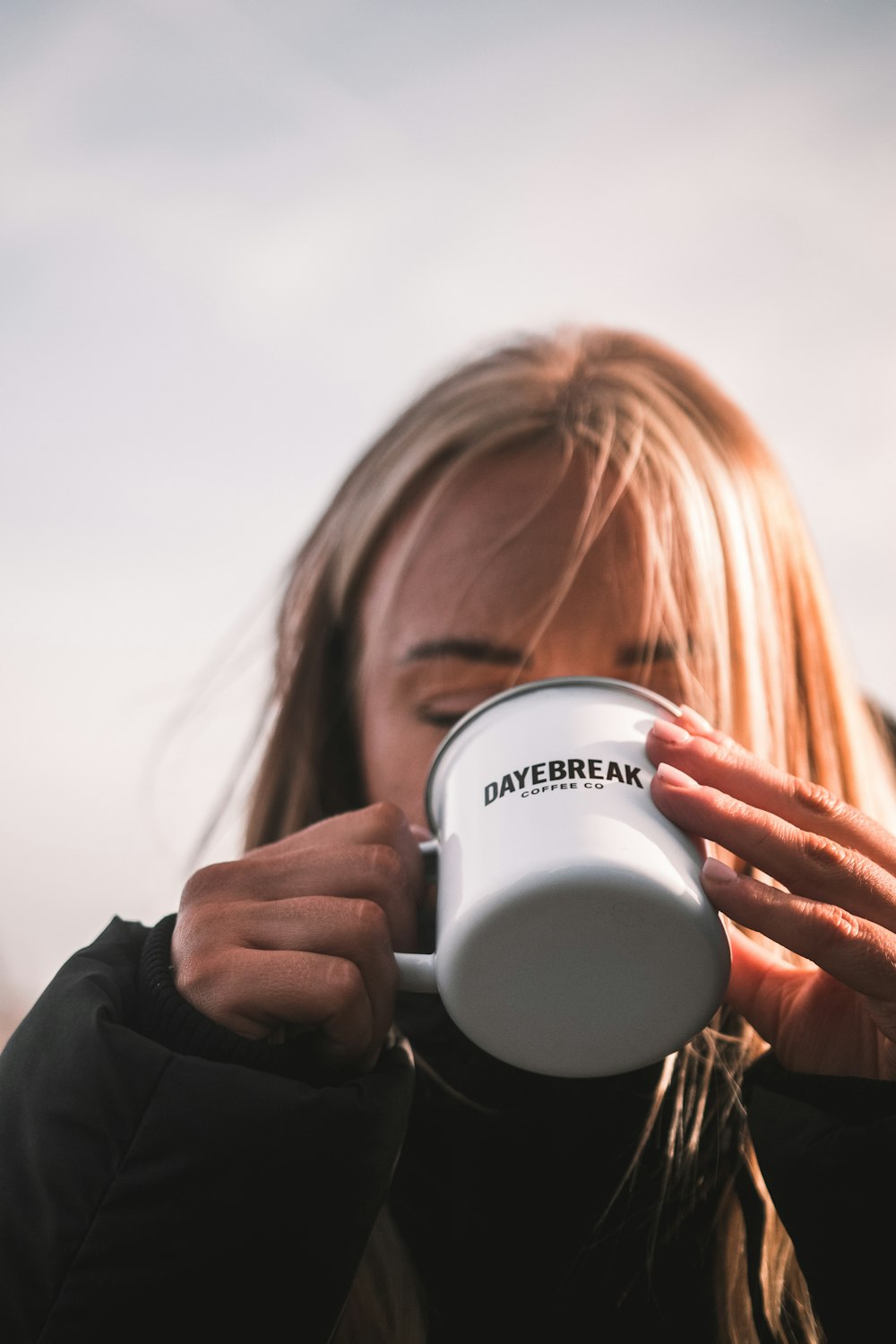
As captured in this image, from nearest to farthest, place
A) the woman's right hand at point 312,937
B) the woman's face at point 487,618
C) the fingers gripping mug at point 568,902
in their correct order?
the fingers gripping mug at point 568,902, the woman's right hand at point 312,937, the woman's face at point 487,618

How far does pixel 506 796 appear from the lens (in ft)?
3.05

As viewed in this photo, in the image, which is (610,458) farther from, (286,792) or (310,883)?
(310,883)

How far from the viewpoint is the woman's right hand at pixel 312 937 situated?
38.6 inches

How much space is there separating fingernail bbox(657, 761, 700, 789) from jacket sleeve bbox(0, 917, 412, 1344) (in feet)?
1.53

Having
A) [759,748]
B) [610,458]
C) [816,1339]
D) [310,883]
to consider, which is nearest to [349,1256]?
[310,883]

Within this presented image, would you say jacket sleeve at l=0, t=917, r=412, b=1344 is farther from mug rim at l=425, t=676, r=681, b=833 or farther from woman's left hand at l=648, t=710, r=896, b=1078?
woman's left hand at l=648, t=710, r=896, b=1078

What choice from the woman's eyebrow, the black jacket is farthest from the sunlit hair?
the black jacket

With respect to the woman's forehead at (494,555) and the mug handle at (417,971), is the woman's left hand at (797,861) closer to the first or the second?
the mug handle at (417,971)

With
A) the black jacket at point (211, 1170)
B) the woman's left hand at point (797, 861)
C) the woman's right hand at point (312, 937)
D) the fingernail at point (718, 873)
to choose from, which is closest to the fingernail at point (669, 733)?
the woman's left hand at point (797, 861)

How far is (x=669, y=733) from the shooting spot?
992 millimetres

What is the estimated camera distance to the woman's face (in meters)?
1.49

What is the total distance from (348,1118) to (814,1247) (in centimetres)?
50

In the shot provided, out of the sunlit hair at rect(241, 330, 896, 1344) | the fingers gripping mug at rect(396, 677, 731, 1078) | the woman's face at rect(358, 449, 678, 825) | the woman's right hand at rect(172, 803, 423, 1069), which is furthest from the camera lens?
the woman's face at rect(358, 449, 678, 825)

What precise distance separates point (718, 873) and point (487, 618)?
0.67m
